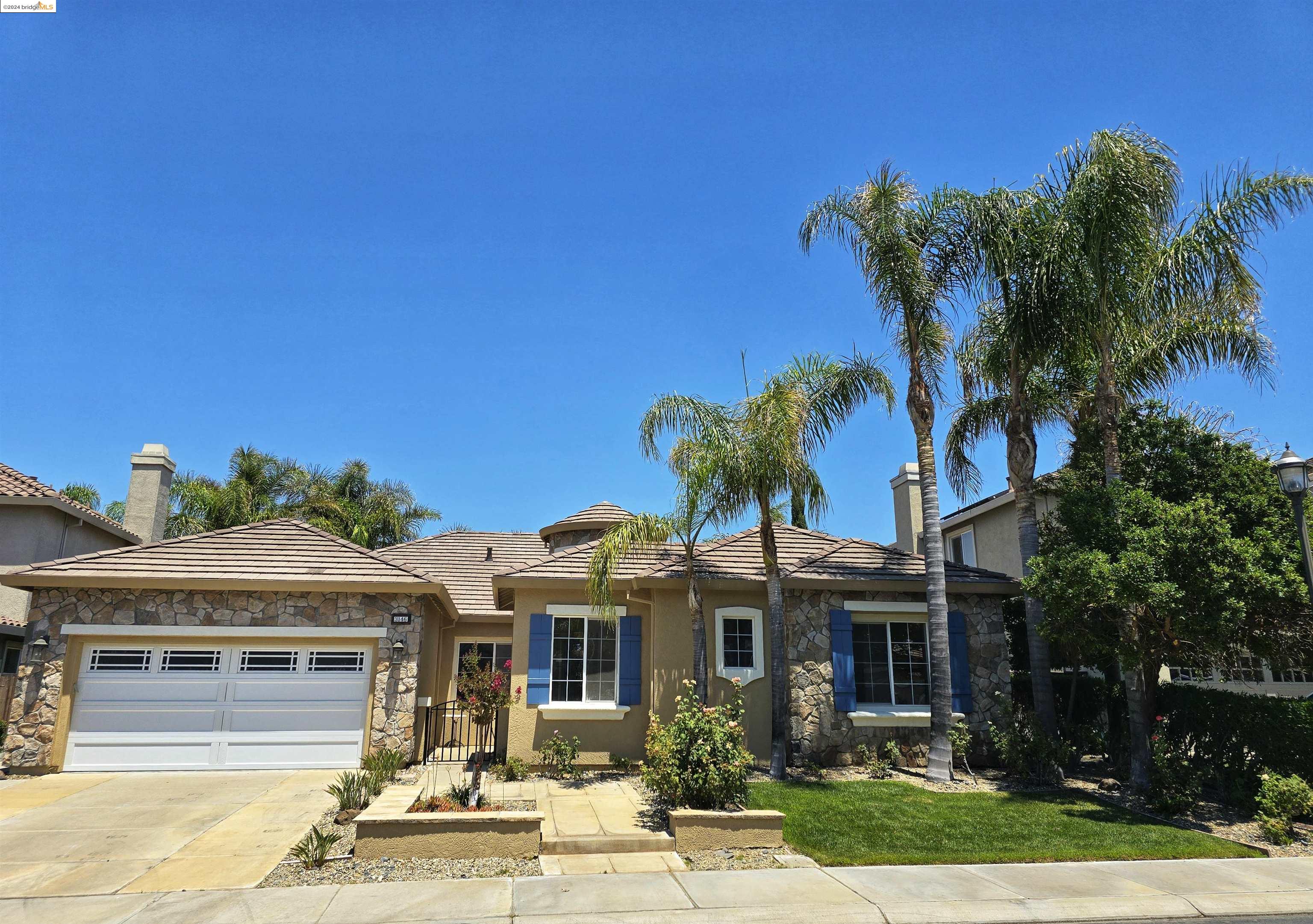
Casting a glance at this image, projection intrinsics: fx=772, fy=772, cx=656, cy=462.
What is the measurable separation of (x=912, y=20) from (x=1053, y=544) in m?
8.11

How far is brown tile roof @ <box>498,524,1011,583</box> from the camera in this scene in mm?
13500

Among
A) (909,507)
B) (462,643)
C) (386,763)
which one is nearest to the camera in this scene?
(386,763)

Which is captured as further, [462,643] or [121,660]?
[462,643]

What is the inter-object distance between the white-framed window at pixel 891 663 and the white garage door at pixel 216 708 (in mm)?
8653

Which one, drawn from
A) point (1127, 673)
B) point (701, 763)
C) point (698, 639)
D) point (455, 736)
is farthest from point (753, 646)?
point (455, 736)

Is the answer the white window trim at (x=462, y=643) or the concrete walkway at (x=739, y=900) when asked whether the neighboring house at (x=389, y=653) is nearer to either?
the white window trim at (x=462, y=643)

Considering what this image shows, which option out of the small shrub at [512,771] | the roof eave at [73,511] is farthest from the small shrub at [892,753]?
the roof eave at [73,511]

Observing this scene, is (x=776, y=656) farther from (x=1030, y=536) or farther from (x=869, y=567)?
(x=1030, y=536)

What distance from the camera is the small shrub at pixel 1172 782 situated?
10.2m

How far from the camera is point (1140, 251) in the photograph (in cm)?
1161

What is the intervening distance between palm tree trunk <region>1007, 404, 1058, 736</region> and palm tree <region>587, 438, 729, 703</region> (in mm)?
5496

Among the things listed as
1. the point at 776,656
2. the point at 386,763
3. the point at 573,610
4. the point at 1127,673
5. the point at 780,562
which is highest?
the point at 780,562

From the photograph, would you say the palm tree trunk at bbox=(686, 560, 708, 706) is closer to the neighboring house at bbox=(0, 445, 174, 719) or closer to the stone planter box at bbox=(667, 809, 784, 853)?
the stone planter box at bbox=(667, 809, 784, 853)

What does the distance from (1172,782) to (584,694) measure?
344 inches
